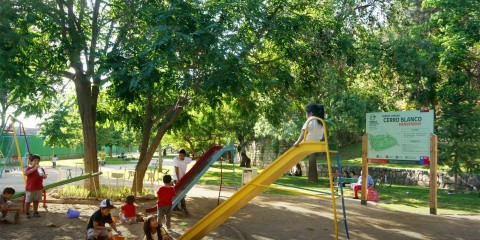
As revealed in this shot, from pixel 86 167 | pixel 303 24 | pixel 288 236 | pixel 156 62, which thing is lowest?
pixel 288 236

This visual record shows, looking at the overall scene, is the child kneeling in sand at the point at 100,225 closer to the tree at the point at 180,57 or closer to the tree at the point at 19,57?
the tree at the point at 180,57

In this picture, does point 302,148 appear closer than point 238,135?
Yes

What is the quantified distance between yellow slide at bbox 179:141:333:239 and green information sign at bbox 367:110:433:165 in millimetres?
6631

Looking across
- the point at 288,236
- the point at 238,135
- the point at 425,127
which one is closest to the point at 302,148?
the point at 288,236

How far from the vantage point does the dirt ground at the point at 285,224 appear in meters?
9.77

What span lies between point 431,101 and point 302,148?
15.0m

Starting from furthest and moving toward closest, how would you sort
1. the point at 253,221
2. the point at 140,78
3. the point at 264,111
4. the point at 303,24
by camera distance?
the point at 264,111
the point at 303,24
the point at 253,221
the point at 140,78

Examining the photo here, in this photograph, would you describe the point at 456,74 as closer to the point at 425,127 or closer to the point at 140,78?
the point at 425,127

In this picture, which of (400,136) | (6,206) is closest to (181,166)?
(6,206)

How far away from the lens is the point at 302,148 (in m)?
7.93

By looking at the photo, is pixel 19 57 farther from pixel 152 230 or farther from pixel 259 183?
pixel 259 183

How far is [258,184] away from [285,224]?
342cm

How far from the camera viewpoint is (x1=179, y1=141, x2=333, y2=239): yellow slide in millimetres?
7945

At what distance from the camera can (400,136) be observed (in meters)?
14.0
